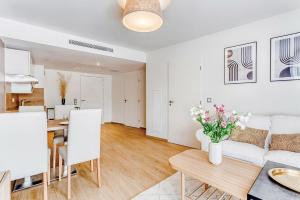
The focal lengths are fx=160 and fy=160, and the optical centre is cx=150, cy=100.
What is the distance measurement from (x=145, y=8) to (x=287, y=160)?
2.14 metres

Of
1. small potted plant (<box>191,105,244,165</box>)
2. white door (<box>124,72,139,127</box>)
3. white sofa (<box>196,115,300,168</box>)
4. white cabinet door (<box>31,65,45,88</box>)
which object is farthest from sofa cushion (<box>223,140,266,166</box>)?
white cabinet door (<box>31,65,45,88</box>)

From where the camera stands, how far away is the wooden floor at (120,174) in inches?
73.2

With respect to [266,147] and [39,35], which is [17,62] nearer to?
[39,35]

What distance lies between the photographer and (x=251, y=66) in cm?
271

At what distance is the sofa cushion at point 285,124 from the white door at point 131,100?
4254 mm

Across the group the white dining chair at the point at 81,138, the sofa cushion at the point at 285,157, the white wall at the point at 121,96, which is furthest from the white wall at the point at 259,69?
the white dining chair at the point at 81,138

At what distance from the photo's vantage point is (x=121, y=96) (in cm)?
662

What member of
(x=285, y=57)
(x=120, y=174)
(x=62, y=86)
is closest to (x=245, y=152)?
(x=285, y=57)

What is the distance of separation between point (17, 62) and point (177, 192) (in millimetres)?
3534

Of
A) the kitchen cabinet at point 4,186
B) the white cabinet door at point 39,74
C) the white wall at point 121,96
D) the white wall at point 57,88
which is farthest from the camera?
the white wall at point 121,96

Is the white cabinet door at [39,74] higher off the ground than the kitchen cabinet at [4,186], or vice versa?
the white cabinet door at [39,74]

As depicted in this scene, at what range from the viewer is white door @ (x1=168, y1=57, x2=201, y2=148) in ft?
11.4

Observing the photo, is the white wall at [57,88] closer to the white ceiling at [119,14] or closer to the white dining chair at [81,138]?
the white ceiling at [119,14]

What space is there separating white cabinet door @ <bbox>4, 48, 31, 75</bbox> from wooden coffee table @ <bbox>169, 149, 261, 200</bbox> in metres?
3.17
